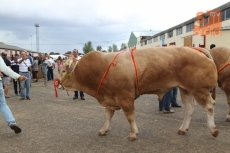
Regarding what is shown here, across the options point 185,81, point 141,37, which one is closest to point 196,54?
point 185,81

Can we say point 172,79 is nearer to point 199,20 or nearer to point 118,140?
point 118,140

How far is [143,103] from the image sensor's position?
858 centimetres

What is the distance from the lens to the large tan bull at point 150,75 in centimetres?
457

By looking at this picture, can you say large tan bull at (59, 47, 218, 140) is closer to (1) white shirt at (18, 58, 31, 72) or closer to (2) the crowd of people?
(2) the crowd of people

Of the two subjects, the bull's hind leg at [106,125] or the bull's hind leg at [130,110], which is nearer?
the bull's hind leg at [130,110]

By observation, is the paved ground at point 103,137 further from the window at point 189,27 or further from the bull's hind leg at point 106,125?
the window at point 189,27

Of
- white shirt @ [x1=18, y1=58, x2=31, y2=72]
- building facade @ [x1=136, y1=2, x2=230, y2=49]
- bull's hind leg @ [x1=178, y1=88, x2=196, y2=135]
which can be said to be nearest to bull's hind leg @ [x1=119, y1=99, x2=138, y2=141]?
bull's hind leg @ [x1=178, y1=88, x2=196, y2=135]

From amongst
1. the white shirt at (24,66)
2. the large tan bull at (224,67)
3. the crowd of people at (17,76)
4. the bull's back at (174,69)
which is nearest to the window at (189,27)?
the crowd of people at (17,76)

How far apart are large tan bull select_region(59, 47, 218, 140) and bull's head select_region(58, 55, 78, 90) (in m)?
0.40

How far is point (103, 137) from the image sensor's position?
491 centimetres

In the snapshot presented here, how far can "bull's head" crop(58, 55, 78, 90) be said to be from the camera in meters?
5.01

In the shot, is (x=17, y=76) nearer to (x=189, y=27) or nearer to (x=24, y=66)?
(x=24, y=66)

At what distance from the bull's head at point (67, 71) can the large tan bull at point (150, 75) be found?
0.40 meters

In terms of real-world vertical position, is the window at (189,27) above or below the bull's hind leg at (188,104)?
above
